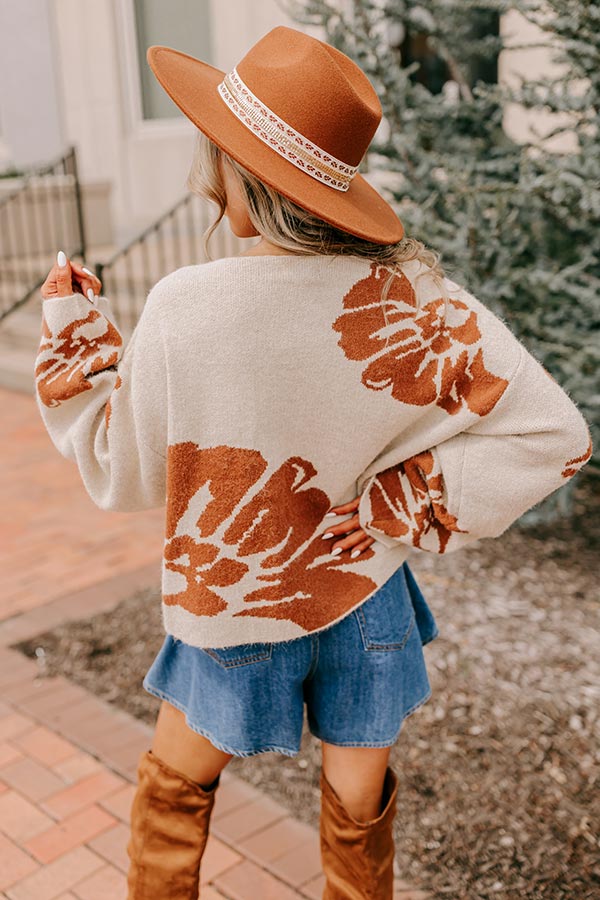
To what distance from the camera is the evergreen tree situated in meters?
3.52

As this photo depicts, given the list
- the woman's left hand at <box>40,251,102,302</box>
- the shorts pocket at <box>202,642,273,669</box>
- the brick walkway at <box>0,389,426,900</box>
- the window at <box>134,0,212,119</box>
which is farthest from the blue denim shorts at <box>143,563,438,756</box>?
the window at <box>134,0,212,119</box>

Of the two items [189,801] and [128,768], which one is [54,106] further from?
[189,801]

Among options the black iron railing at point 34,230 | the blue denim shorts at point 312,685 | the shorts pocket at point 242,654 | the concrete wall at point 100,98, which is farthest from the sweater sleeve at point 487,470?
the concrete wall at point 100,98

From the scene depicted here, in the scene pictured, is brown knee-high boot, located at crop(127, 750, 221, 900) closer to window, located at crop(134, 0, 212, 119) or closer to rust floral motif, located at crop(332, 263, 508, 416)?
rust floral motif, located at crop(332, 263, 508, 416)

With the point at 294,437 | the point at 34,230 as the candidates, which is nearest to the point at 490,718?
the point at 294,437

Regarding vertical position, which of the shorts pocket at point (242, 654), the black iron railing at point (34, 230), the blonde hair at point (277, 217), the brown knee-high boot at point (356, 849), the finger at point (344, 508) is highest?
the blonde hair at point (277, 217)

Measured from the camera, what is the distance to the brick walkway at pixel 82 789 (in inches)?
96.8

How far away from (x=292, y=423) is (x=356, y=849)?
844 mm

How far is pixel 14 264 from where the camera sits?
9.78 meters

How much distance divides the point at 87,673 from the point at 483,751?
141cm

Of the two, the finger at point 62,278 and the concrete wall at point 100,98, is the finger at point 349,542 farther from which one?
the concrete wall at point 100,98

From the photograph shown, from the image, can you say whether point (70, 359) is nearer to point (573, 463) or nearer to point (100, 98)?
point (573, 463)

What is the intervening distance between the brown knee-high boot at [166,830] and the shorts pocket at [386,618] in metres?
0.43

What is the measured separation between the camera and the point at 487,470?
5.63 ft
